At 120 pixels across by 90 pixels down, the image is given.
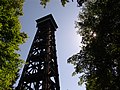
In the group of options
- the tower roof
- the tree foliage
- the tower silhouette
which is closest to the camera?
the tree foliage

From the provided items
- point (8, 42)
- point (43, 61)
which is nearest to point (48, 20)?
point (43, 61)

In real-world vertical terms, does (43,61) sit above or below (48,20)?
below

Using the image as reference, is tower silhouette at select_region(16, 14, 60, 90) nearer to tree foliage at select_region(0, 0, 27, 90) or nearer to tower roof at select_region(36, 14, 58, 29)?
tower roof at select_region(36, 14, 58, 29)

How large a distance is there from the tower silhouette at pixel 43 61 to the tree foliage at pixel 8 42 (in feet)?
16.2

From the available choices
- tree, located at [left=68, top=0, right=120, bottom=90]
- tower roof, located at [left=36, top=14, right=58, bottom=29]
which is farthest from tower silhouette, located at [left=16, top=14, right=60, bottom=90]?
tree, located at [left=68, top=0, right=120, bottom=90]

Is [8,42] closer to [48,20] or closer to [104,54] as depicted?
[104,54]

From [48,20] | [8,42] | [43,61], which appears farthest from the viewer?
[48,20]

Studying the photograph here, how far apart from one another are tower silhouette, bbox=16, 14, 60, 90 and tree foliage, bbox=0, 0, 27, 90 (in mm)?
4936

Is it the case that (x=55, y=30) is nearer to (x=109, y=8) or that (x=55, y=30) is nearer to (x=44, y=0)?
(x=109, y=8)

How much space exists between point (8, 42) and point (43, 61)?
7166 mm

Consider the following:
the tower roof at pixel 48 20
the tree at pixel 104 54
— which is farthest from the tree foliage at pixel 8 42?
the tower roof at pixel 48 20

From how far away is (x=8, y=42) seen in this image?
35.7 feet

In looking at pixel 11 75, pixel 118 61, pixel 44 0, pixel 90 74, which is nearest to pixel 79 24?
pixel 90 74

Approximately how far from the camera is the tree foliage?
10117 millimetres
